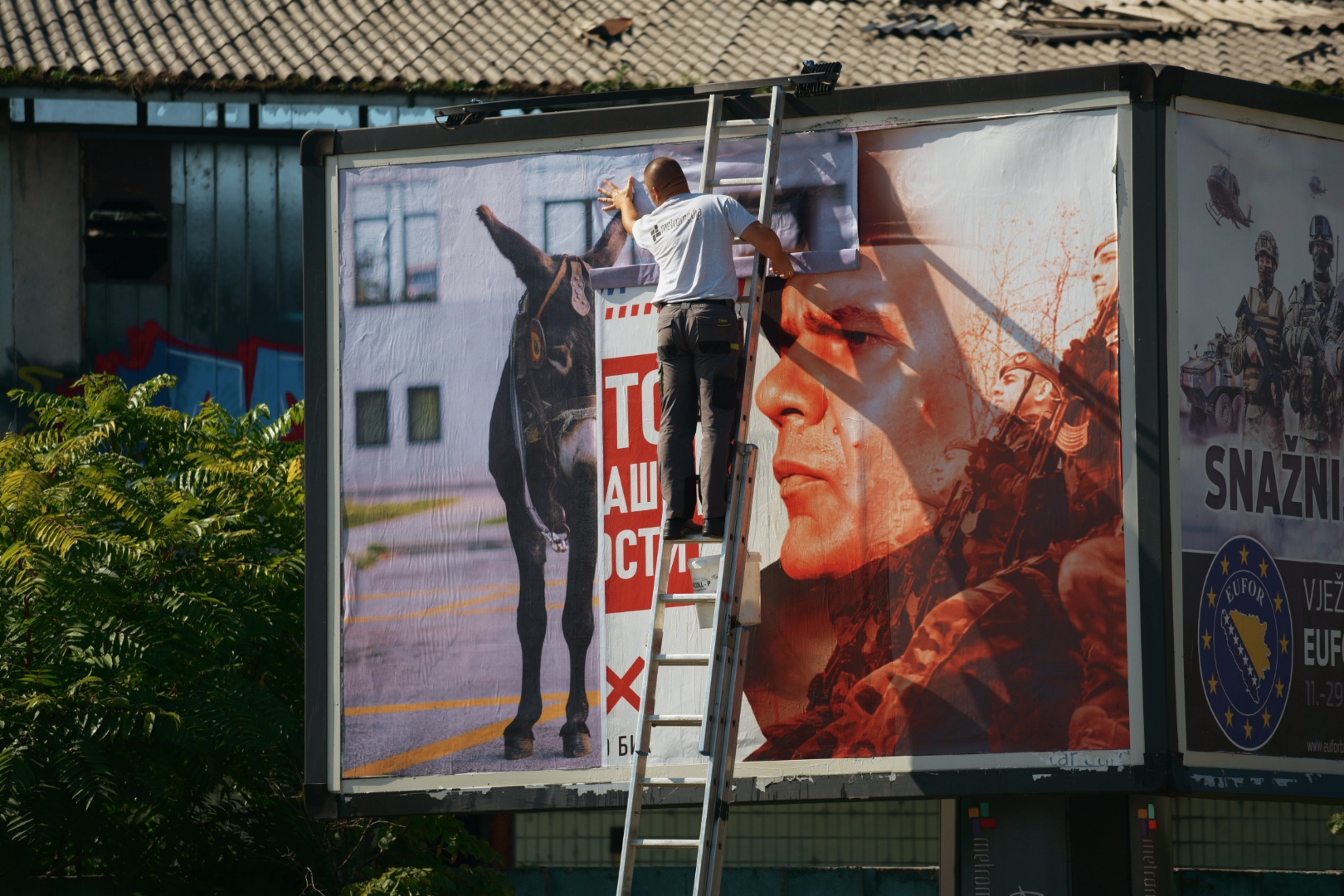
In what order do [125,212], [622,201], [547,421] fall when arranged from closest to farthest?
[622,201] → [547,421] → [125,212]

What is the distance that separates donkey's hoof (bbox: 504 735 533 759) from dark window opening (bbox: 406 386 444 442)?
A: 1622 mm

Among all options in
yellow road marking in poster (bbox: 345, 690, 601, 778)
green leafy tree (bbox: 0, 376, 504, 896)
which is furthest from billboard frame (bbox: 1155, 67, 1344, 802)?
green leafy tree (bbox: 0, 376, 504, 896)

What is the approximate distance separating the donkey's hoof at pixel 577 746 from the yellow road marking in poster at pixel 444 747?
0.14 m

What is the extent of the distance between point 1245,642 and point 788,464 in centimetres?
232

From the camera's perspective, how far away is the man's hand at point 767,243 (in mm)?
7469

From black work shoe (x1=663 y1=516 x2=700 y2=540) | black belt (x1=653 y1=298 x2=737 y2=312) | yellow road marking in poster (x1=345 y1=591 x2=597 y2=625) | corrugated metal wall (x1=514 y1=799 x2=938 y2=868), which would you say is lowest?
corrugated metal wall (x1=514 y1=799 x2=938 y2=868)

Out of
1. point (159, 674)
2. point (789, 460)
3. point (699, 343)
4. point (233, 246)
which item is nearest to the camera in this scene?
point (699, 343)

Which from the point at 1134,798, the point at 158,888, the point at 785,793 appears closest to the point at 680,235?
the point at 785,793

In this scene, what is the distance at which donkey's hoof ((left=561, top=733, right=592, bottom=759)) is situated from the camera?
26.0 ft

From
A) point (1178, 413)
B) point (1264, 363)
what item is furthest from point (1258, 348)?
point (1178, 413)

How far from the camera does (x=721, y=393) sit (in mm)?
7453

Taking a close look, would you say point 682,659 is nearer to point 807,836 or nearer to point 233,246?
point 807,836

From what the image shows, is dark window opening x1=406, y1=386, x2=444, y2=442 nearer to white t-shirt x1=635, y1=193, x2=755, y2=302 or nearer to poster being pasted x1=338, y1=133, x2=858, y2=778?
poster being pasted x1=338, y1=133, x2=858, y2=778

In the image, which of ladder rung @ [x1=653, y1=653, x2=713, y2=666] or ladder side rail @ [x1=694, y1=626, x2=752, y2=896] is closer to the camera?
ladder side rail @ [x1=694, y1=626, x2=752, y2=896]
